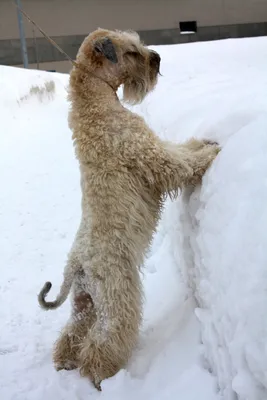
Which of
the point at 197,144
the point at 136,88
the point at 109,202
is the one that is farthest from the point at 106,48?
the point at 109,202

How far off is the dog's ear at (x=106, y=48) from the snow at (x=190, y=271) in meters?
0.76

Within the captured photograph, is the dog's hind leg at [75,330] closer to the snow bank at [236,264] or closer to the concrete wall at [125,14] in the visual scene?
the snow bank at [236,264]

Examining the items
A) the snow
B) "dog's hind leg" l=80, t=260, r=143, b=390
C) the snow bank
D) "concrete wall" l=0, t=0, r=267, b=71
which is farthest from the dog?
"concrete wall" l=0, t=0, r=267, b=71

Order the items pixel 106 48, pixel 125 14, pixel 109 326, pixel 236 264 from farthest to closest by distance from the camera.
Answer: pixel 125 14
pixel 106 48
pixel 109 326
pixel 236 264

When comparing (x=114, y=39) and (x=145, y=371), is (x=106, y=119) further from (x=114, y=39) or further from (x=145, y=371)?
(x=145, y=371)

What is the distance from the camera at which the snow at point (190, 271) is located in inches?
72.1

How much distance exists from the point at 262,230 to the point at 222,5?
1436cm

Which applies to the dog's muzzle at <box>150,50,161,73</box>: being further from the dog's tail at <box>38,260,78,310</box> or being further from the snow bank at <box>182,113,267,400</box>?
the dog's tail at <box>38,260,78,310</box>

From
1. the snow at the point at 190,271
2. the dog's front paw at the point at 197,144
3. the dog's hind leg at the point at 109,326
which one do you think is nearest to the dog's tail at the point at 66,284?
the dog's hind leg at the point at 109,326

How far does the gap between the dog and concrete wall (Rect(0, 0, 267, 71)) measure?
11925 millimetres

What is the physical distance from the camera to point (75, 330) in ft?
9.16

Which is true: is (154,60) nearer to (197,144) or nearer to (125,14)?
(197,144)

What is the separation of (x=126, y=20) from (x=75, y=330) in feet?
42.7

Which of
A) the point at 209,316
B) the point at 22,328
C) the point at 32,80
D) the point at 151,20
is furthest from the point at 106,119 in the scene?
the point at 151,20
